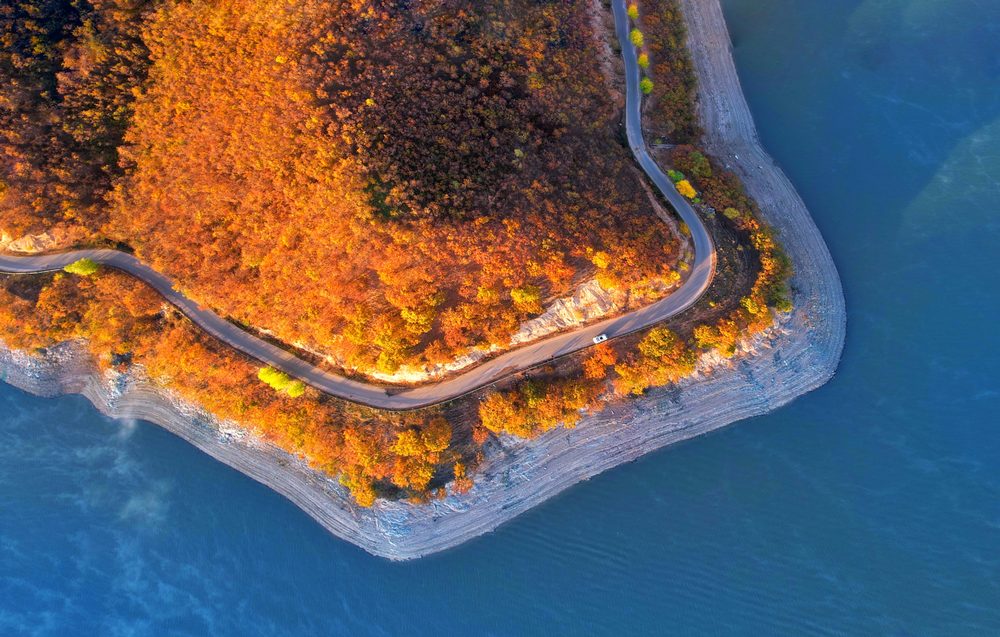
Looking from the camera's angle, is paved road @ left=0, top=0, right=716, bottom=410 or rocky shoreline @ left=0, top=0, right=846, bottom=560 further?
rocky shoreline @ left=0, top=0, right=846, bottom=560

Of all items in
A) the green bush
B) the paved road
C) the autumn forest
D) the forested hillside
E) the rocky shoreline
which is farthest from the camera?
the green bush

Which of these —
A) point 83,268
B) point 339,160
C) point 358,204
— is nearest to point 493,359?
point 358,204

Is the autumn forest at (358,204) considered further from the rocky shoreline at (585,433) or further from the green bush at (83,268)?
the rocky shoreline at (585,433)

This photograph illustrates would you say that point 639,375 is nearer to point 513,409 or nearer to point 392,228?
Answer: point 513,409

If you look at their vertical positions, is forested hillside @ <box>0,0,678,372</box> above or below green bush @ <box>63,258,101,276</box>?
above

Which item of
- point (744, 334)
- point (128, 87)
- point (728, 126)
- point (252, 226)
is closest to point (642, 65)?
point (728, 126)

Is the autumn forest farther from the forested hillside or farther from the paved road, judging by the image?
the paved road

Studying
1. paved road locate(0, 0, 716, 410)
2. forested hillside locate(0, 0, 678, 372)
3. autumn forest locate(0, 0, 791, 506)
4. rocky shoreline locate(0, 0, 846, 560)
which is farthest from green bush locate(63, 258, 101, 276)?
rocky shoreline locate(0, 0, 846, 560)
